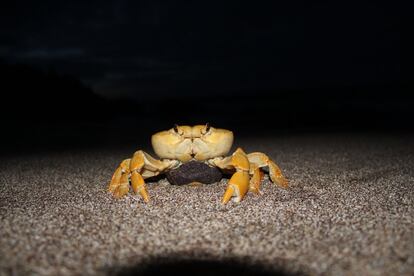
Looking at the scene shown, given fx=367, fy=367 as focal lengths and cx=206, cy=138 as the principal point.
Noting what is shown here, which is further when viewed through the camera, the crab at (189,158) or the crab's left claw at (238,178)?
the crab at (189,158)

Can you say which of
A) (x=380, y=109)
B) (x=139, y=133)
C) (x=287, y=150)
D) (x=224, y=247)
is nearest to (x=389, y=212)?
(x=224, y=247)

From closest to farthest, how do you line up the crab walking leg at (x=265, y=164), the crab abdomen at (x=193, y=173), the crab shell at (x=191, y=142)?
the crab shell at (x=191, y=142)
the crab abdomen at (x=193, y=173)
the crab walking leg at (x=265, y=164)

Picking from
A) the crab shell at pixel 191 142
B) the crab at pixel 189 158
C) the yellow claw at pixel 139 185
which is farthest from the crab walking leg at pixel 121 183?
the crab shell at pixel 191 142

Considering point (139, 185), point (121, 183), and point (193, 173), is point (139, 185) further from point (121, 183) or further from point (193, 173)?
point (193, 173)

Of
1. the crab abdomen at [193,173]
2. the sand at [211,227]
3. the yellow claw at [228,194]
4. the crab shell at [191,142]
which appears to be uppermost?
the crab shell at [191,142]

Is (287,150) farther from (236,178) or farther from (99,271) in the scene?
(99,271)

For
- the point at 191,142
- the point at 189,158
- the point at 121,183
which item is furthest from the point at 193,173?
the point at 121,183

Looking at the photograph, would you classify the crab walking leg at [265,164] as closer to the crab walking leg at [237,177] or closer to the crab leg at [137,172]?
the crab walking leg at [237,177]
